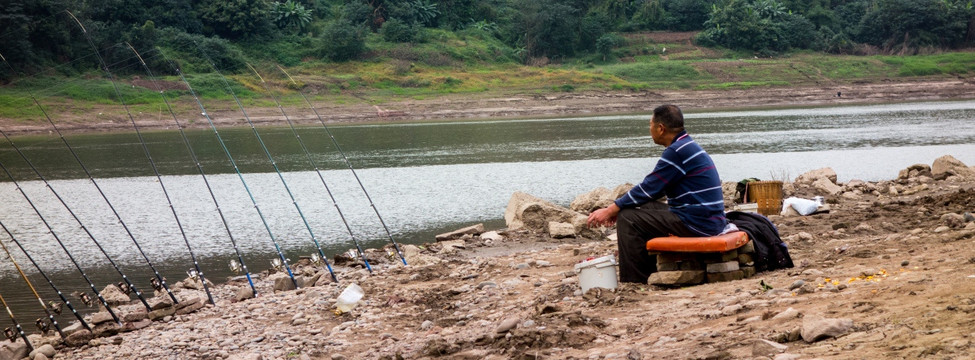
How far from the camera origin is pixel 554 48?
6825cm

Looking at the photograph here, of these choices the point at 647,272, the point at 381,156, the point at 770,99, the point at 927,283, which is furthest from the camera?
the point at 770,99

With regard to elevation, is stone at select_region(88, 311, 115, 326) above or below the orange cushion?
below

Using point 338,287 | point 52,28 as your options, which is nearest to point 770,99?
point 52,28

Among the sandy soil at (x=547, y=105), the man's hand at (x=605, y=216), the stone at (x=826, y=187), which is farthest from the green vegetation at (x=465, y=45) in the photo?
the man's hand at (x=605, y=216)

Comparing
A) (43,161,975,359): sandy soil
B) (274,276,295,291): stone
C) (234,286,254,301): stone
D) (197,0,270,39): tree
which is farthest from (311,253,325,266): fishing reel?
(197,0,270,39): tree

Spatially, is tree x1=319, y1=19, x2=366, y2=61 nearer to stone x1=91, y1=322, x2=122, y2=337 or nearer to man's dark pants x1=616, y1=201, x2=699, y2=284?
stone x1=91, y1=322, x2=122, y2=337

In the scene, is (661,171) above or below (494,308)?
above

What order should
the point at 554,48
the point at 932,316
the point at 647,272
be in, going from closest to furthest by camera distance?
the point at 932,316
the point at 647,272
the point at 554,48

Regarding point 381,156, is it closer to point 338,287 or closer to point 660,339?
point 338,287

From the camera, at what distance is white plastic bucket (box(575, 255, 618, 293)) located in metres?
6.89

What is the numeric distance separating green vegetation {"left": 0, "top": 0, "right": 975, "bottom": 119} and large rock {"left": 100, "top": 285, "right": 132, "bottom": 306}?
31.2m

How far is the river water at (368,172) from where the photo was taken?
15.1 metres

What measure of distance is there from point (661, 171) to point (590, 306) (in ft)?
3.84

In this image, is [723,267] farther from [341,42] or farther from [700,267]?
[341,42]
